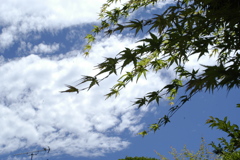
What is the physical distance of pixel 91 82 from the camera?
8.28 feet

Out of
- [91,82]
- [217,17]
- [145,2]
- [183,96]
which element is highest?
[145,2]

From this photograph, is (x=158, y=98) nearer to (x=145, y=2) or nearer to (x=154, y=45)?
(x=154, y=45)

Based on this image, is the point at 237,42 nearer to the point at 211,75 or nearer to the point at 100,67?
the point at 211,75

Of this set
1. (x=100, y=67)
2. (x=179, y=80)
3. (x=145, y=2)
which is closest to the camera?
(x=100, y=67)

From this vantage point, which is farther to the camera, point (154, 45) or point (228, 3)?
point (228, 3)

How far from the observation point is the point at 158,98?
3.38 metres

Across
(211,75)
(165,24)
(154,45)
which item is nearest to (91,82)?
(154,45)

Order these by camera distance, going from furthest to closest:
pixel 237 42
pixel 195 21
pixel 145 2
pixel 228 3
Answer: pixel 145 2, pixel 228 3, pixel 237 42, pixel 195 21

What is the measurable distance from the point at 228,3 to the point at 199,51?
101 cm

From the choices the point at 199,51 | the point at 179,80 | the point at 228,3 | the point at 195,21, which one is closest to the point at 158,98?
the point at 199,51

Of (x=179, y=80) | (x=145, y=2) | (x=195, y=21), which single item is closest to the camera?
(x=195, y=21)

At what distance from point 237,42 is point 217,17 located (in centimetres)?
66

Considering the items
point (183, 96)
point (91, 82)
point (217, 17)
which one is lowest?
point (91, 82)

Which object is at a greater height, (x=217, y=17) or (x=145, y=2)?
(x=145, y=2)
